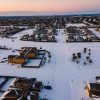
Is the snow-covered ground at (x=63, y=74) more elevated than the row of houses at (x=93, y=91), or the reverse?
the row of houses at (x=93, y=91)

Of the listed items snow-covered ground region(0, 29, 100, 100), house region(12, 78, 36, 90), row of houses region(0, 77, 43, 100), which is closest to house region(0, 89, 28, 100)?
row of houses region(0, 77, 43, 100)

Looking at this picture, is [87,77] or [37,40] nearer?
[87,77]

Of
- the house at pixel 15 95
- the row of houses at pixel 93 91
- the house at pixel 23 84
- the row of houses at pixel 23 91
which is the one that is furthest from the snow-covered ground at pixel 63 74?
the house at pixel 15 95

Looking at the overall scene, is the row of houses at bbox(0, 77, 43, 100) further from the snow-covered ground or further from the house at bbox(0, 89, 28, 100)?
the snow-covered ground

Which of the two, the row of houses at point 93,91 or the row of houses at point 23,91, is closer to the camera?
the row of houses at point 23,91

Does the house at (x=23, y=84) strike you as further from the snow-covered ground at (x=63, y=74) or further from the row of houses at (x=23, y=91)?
the snow-covered ground at (x=63, y=74)

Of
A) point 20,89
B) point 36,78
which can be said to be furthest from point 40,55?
point 20,89

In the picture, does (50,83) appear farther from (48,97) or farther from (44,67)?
(44,67)

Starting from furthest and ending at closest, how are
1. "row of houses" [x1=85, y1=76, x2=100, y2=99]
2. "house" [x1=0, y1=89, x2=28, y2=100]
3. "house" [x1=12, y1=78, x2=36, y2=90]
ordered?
"house" [x1=12, y1=78, x2=36, y2=90]
"row of houses" [x1=85, y1=76, x2=100, y2=99]
"house" [x1=0, y1=89, x2=28, y2=100]

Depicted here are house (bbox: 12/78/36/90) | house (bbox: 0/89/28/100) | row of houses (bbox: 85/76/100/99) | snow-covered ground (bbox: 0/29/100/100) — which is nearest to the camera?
house (bbox: 0/89/28/100)
